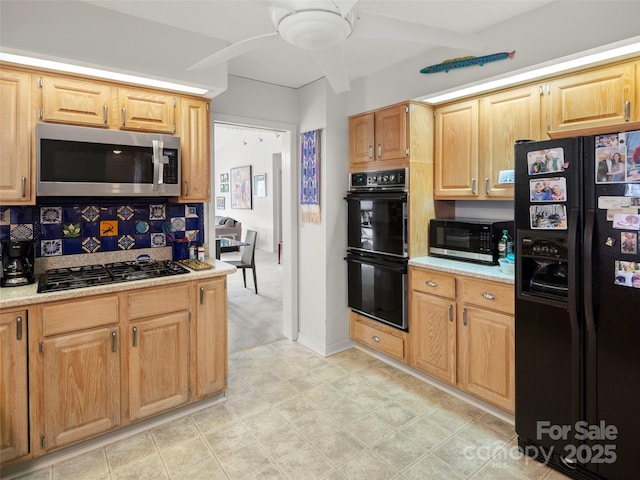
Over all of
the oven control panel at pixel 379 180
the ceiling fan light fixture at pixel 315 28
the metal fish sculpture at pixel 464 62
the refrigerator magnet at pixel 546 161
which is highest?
the metal fish sculpture at pixel 464 62

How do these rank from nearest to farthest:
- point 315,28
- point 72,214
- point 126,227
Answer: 1. point 315,28
2. point 72,214
3. point 126,227

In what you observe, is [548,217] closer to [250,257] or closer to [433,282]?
[433,282]

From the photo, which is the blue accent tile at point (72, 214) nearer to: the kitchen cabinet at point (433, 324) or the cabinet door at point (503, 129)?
the kitchen cabinet at point (433, 324)

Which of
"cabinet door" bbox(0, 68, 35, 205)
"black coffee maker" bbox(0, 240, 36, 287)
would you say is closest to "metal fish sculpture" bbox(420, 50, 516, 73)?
"cabinet door" bbox(0, 68, 35, 205)

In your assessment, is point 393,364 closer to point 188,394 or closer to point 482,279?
point 482,279

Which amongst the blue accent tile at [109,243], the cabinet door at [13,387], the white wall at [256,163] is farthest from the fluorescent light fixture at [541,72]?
the white wall at [256,163]

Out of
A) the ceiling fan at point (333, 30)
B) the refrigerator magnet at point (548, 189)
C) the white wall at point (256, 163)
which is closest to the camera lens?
the ceiling fan at point (333, 30)

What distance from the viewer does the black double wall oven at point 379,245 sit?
3.00m

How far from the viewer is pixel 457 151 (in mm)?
2895

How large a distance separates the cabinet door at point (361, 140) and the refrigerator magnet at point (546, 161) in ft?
4.75

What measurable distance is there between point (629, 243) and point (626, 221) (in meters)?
0.10

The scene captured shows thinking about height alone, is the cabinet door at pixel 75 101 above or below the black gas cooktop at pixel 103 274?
above

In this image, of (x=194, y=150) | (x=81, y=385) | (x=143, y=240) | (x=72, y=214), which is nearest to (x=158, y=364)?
(x=81, y=385)

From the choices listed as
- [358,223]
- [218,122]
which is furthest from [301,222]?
[218,122]
